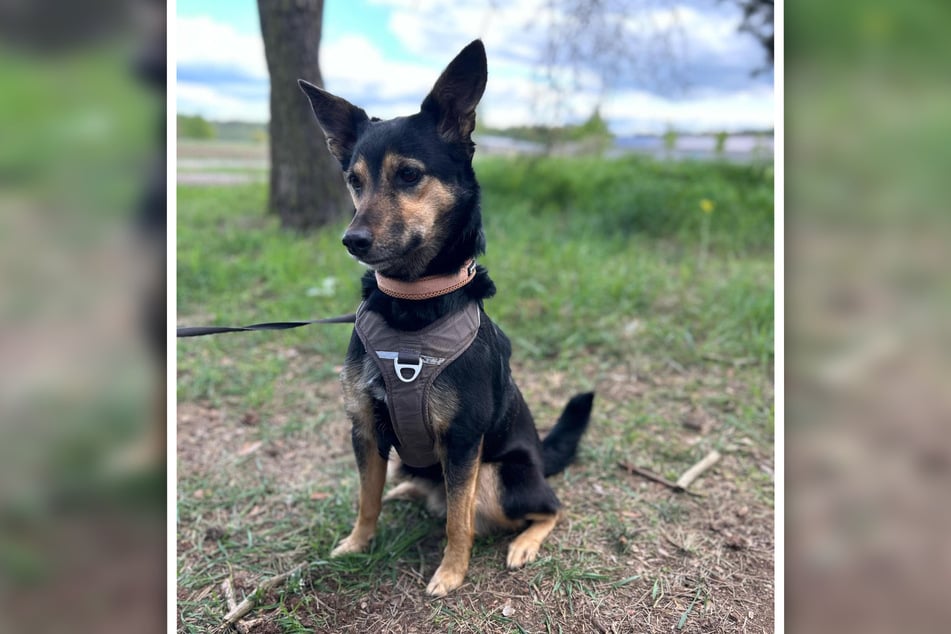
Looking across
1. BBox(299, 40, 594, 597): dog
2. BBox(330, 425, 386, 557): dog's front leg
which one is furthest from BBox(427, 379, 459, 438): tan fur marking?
BBox(330, 425, 386, 557): dog's front leg

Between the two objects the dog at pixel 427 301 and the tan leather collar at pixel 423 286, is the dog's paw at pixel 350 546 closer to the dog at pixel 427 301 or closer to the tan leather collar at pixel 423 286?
the dog at pixel 427 301

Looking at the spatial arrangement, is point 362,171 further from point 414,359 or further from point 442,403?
point 442,403

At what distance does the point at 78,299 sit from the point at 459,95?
1.32m

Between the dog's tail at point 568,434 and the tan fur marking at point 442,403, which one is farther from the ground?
the tan fur marking at point 442,403

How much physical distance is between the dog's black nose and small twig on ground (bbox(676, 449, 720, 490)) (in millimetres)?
2025

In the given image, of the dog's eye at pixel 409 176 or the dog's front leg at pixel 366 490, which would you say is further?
the dog's front leg at pixel 366 490

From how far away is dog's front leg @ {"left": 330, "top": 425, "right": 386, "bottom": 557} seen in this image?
247cm

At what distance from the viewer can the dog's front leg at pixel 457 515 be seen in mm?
2289

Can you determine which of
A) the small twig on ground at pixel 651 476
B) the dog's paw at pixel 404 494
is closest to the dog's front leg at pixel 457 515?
the dog's paw at pixel 404 494

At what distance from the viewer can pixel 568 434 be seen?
3150 millimetres

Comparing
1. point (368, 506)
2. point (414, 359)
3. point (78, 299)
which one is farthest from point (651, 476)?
point (78, 299)

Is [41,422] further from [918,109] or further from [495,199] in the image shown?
[495,199]

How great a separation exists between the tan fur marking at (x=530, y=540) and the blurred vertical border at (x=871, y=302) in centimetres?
102

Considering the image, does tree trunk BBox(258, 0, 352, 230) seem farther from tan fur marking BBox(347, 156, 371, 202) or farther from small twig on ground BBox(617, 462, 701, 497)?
small twig on ground BBox(617, 462, 701, 497)
